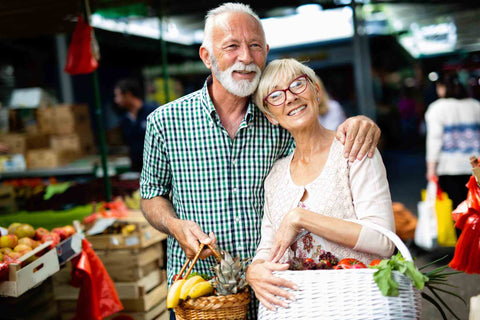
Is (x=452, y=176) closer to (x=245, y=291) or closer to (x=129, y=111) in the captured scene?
(x=129, y=111)

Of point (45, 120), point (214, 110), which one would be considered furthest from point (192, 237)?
point (45, 120)

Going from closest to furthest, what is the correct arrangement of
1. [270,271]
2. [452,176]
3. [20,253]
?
[270,271]
[20,253]
[452,176]

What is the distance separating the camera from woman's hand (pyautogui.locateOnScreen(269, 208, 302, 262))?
6.32 feet

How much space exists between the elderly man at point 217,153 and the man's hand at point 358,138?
424mm

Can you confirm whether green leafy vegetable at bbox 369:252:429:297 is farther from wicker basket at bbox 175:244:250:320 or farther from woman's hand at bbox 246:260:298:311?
wicker basket at bbox 175:244:250:320

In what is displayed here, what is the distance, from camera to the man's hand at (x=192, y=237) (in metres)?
2.07

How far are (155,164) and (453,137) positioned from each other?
4.15 metres

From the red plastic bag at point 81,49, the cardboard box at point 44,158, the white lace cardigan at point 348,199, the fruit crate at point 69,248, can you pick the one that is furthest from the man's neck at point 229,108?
the cardboard box at point 44,158

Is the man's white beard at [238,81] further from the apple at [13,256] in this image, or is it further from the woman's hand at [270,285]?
the apple at [13,256]

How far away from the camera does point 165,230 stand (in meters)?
2.37

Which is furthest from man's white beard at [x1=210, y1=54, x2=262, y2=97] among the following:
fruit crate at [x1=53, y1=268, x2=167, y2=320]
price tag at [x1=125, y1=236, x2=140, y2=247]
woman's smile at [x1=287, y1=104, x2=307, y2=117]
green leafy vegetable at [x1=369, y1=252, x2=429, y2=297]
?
fruit crate at [x1=53, y1=268, x2=167, y2=320]

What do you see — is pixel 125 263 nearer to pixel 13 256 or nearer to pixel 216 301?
pixel 13 256

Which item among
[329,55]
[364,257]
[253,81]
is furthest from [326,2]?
[364,257]

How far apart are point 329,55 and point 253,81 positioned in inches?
330
